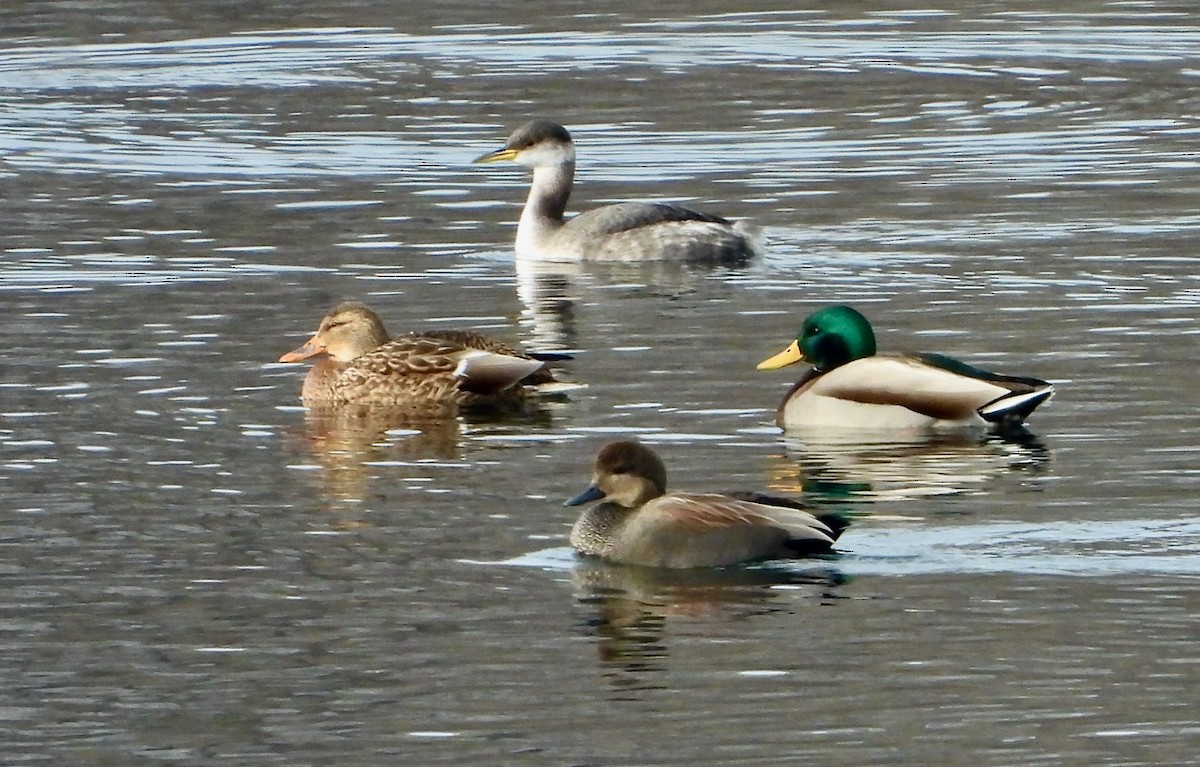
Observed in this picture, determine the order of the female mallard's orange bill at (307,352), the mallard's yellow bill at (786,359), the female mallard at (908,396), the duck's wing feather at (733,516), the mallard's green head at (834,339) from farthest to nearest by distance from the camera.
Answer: the female mallard's orange bill at (307,352) → the mallard's yellow bill at (786,359) → the mallard's green head at (834,339) → the female mallard at (908,396) → the duck's wing feather at (733,516)

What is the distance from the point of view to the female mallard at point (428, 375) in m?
14.6

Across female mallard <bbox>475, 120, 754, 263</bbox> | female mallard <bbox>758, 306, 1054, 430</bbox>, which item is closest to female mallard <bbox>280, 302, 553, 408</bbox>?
female mallard <bbox>758, 306, 1054, 430</bbox>

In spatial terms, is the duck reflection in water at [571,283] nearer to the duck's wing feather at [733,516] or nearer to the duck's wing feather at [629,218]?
the duck's wing feather at [629,218]

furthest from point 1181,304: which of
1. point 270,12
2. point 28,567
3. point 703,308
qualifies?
point 270,12

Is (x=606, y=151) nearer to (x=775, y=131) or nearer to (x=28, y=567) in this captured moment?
(x=775, y=131)

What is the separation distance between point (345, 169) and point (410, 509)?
45.4ft

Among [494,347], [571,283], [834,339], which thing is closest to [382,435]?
[494,347]

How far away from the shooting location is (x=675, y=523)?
10539 mm

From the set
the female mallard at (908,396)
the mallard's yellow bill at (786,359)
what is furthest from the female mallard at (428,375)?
the female mallard at (908,396)

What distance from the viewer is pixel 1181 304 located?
56.0 feet

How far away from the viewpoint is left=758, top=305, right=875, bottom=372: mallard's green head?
14.1m

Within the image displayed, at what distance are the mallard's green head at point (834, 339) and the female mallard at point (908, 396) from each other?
153mm

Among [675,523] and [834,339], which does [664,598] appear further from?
[834,339]

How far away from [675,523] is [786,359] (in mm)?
3921
